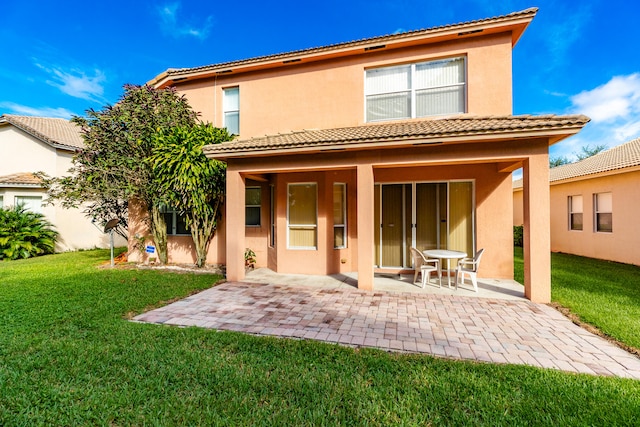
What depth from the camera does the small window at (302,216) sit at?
9508mm

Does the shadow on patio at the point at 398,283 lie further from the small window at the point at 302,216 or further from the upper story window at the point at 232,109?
the upper story window at the point at 232,109

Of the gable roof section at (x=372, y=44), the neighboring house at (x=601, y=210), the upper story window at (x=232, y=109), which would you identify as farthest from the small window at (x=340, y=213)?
the neighboring house at (x=601, y=210)

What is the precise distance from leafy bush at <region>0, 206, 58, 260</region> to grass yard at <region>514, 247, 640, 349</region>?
2154cm

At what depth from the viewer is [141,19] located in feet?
56.0

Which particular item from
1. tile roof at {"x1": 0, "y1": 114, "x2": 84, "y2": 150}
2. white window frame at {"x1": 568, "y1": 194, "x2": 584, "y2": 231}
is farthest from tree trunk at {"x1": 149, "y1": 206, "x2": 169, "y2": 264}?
white window frame at {"x1": 568, "y1": 194, "x2": 584, "y2": 231}

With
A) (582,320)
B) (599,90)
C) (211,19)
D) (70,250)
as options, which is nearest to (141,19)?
(211,19)

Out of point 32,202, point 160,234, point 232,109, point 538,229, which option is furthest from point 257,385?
point 32,202

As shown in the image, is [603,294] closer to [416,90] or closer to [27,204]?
[416,90]

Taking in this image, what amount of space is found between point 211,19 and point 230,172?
15.3m

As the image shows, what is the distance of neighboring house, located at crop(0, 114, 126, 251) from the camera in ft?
50.3

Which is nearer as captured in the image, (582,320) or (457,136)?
(582,320)

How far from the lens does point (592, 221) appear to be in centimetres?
1316

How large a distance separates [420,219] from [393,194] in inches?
48.8

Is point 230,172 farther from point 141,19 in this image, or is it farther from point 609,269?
point 141,19
